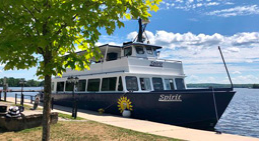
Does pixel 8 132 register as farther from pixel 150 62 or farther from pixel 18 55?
pixel 150 62

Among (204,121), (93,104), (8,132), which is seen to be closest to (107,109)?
(93,104)

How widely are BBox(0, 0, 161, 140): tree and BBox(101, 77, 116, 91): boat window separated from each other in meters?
10.0

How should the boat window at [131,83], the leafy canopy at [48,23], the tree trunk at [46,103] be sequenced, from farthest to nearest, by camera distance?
the boat window at [131,83] < the tree trunk at [46,103] < the leafy canopy at [48,23]

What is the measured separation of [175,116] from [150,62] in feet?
14.6

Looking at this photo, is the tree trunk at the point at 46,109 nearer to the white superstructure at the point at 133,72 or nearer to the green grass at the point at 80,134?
the green grass at the point at 80,134

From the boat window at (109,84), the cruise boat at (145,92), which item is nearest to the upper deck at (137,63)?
the cruise boat at (145,92)

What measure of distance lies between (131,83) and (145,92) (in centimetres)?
178

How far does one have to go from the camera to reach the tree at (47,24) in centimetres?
394

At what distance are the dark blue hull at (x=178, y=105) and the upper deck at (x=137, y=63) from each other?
6.32ft

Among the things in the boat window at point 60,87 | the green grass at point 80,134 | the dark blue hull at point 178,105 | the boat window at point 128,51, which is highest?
the boat window at point 128,51

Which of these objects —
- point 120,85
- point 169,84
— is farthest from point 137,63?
A: point 169,84

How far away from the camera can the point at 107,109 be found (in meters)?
14.9

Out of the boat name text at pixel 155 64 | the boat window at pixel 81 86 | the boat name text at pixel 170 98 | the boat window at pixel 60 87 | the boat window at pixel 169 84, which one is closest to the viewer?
the boat name text at pixel 170 98

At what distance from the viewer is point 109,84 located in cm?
1528
